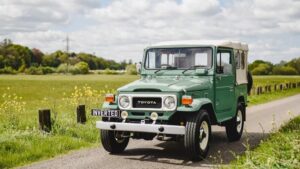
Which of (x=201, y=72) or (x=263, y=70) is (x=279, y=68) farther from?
(x=201, y=72)

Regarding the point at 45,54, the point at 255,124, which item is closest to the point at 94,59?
the point at 45,54

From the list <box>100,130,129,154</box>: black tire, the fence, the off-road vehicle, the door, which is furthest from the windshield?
the fence

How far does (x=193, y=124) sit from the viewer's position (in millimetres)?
7957

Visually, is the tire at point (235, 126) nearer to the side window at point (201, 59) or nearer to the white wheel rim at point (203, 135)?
the side window at point (201, 59)

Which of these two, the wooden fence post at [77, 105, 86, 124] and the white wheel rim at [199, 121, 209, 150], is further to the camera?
the wooden fence post at [77, 105, 86, 124]

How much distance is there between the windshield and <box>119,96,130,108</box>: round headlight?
4.85ft

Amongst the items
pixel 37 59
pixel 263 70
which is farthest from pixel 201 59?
pixel 37 59

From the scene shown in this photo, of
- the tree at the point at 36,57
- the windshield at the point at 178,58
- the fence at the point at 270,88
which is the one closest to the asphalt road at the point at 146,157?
the windshield at the point at 178,58

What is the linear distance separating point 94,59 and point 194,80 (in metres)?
154

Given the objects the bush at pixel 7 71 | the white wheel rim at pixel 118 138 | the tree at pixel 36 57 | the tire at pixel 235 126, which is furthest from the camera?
the tree at pixel 36 57

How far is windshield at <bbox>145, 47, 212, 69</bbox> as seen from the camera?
31.0ft

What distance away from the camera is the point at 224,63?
9.95 m

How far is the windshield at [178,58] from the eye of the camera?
9438 mm

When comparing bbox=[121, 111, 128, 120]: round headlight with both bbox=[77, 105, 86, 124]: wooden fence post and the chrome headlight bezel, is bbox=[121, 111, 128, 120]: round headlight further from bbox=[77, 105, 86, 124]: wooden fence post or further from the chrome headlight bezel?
bbox=[77, 105, 86, 124]: wooden fence post
